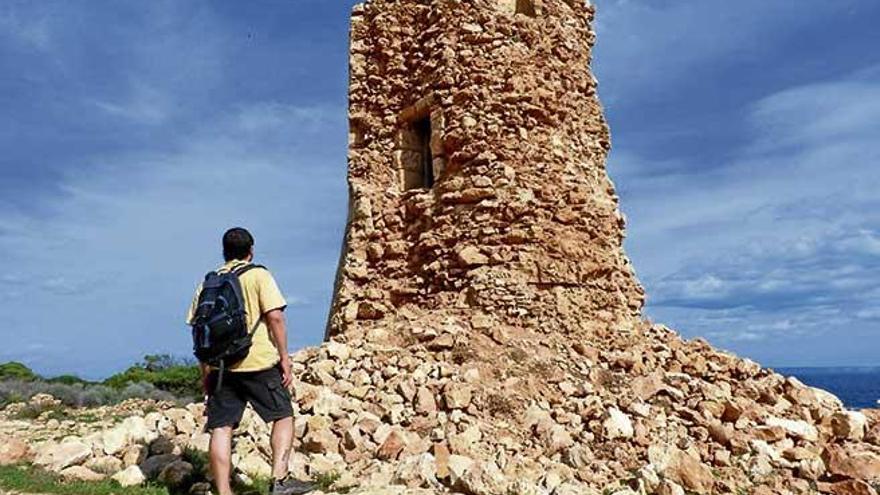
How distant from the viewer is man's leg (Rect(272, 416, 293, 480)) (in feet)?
18.6

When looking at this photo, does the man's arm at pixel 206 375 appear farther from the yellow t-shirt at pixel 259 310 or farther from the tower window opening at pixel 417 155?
the tower window opening at pixel 417 155

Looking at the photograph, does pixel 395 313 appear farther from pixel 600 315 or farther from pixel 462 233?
pixel 600 315

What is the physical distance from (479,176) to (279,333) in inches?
166

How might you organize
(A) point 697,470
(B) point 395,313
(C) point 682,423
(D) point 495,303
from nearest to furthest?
1. (A) point 697,470
2. (C) point 682,423
3. (D) point 495,303
4. (B) point 395,313

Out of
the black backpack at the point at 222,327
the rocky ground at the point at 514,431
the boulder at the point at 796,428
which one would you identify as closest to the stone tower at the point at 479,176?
the rocky ground at the point at 514,431

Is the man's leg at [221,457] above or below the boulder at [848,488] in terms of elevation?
above

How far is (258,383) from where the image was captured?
567cm

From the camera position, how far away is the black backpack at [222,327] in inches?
218

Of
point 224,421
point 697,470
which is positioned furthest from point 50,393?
point 697,470

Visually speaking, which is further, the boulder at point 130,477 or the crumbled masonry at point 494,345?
the crumbled masonry at point 494,345

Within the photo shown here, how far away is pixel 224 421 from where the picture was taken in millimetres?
5621

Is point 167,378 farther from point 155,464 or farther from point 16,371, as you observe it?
point 155,464

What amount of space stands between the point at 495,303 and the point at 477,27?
346 centimetres

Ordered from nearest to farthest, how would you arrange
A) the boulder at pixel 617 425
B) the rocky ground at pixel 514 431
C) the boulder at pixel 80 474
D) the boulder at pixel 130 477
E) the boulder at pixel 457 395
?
the boulder at pixel 130 477, the boulder at pixel 80 474, the rocky ground at pixel 514 431, the boulder at pixel 617 425, the boulder at pixel 457 395
